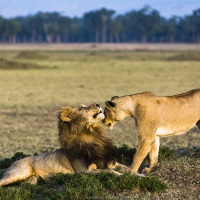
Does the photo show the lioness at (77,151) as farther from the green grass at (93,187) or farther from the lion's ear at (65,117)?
the green grass at (93,187)

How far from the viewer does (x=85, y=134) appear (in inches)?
301

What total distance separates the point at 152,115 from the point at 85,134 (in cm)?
89

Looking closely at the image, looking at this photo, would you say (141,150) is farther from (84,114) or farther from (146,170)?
(84,114)

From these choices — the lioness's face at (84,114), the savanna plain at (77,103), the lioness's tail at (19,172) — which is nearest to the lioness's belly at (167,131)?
the savanna plain at (77,103)

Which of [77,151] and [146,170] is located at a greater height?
[77,151]


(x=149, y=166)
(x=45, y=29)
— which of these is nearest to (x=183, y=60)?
(x=149, y=166)

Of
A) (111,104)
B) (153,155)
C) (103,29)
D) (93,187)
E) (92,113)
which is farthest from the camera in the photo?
(103,29)

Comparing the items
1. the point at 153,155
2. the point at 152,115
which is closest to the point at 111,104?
the point at 152,115

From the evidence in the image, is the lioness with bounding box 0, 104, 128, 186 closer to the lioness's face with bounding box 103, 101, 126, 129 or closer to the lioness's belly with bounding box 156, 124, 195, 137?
the lioness's face with bounding box 103, 101, 126, 129

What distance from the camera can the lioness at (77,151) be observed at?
24.8 feet

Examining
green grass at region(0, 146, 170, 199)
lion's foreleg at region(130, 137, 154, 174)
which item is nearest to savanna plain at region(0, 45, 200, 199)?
green grass at region(0, 146, 170, 199)

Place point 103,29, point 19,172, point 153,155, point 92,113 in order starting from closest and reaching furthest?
point 92,113, point 19,172, point 153,155, point 103,29

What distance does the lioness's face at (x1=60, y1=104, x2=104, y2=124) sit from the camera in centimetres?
755

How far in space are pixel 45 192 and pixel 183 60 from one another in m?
49.0
